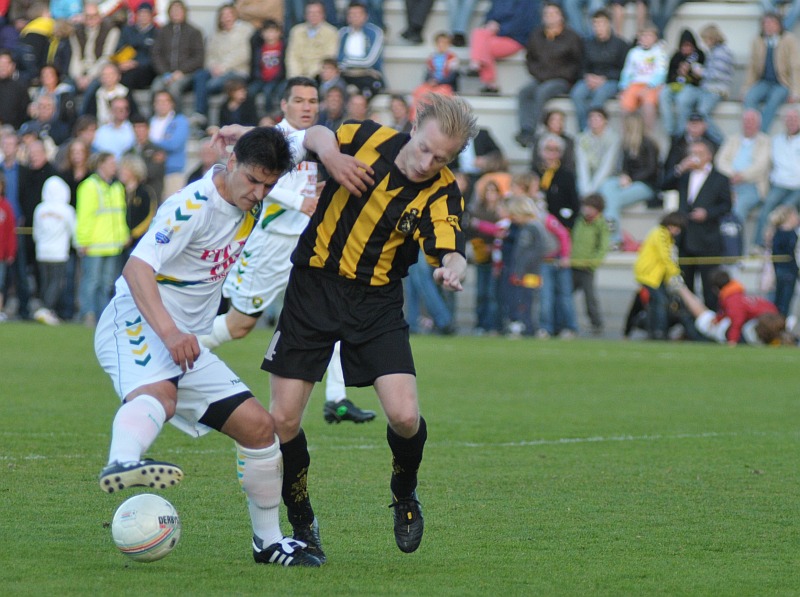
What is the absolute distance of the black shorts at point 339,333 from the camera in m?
5.51

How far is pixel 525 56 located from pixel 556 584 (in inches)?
653

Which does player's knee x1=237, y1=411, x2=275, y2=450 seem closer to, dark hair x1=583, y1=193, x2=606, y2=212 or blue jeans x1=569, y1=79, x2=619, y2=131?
dark hair x1=583, y1=193, x2=606, y2=212

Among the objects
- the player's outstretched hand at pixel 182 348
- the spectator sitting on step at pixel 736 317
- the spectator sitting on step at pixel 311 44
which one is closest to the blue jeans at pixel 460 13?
the spectator sitting on step at pixel 311 44

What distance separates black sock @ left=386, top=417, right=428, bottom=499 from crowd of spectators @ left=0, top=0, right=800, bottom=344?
9567mm

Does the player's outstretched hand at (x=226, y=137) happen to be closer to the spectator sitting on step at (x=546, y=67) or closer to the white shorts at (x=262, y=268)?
the white shorts at (x=262, y=268)

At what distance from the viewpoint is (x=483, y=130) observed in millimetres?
19625

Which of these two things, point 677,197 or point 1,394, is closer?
point 1,394

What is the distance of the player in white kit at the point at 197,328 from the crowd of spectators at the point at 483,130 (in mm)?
9695

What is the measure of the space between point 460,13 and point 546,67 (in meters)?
2.34

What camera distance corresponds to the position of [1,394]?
1034cm

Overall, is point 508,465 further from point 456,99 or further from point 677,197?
point 677,197

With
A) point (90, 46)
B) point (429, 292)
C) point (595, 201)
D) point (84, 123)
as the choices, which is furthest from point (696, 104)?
point (90, 46)

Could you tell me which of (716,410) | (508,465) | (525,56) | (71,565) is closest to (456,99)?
(71,565)

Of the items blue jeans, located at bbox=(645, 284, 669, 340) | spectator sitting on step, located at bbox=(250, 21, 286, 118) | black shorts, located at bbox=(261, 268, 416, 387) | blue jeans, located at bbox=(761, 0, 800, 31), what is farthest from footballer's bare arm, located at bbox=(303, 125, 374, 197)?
blue jeans, located at bbox=(761, 0, 800, 31)
